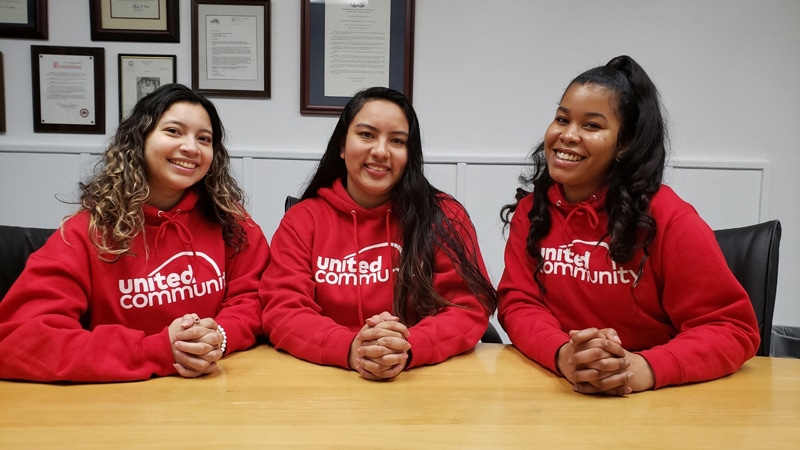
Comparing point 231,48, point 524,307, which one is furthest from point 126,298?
point 231,48

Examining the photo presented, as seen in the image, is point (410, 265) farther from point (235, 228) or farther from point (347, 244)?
point (235, 228)

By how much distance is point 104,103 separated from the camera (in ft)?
8.34

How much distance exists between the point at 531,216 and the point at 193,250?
0.87 meters

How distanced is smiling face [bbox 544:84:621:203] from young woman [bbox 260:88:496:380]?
1.03 ft

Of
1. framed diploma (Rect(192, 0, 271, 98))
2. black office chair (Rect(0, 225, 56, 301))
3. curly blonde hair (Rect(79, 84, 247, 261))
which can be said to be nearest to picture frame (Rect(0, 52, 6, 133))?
framed diploma (Rect(192, 0, 271, 98))

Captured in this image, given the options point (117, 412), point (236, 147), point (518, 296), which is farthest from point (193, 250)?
point (236, 147)

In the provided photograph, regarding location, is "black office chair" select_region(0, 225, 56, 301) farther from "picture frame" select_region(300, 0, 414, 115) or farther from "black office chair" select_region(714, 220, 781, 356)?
"black office chair" select_region(714, 220, 781, 356)

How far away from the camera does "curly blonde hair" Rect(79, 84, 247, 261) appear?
134 centimetres

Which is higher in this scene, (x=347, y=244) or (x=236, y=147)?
(x=236, y=147)

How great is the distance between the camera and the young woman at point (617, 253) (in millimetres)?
1253

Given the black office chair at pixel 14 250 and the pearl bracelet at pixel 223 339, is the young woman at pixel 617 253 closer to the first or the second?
the pearl bracelet at pixel 223 339

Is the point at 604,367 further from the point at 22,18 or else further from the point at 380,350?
the point at 22,18

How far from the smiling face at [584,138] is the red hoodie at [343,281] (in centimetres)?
31

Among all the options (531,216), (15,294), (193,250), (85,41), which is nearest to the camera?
(15,294)
